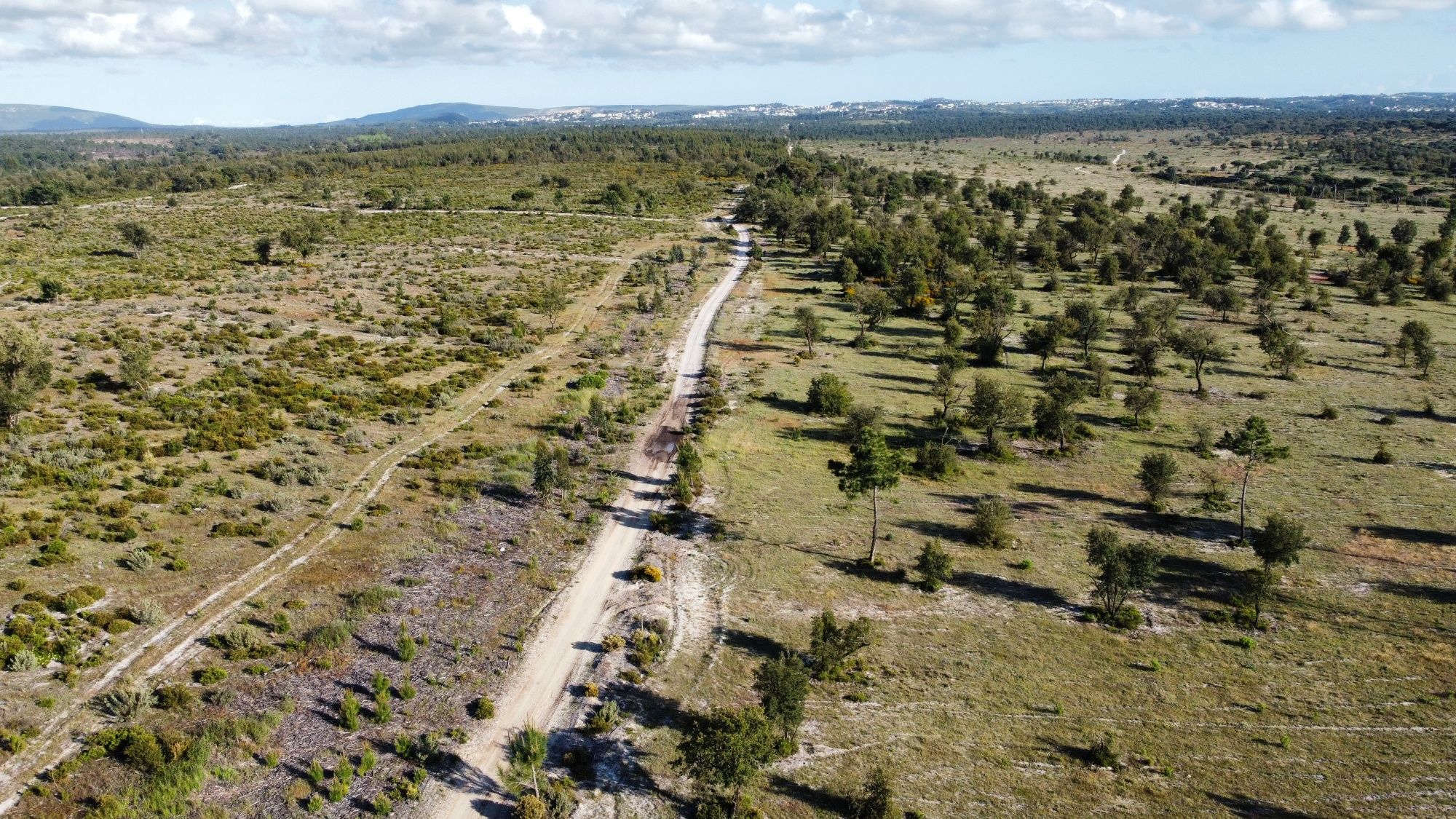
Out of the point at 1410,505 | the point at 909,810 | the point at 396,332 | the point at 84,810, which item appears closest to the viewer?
the point at 84,810

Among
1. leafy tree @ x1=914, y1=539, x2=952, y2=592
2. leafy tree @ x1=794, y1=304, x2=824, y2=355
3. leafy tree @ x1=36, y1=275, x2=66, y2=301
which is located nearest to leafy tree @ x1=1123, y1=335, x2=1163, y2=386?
leafy tree @ x1=794, y1=304, x2=824, y2=355

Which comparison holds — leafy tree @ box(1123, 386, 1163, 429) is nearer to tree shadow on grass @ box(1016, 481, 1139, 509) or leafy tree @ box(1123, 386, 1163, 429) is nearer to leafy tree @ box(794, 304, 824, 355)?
tree shadow on grass @ box(1016, 481, 1139, 509)

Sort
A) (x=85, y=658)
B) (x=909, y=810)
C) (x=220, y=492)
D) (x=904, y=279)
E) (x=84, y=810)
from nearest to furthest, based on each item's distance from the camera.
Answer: (x=84, y=810) → (x=909, y=810) → (x=85, y=658) → (x=220, y=492) → (x=904, y=279)

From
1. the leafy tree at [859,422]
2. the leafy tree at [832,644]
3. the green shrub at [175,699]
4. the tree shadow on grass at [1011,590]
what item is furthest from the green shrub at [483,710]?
the leafy tree at [859,422]

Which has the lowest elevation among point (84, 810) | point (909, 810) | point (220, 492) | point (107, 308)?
point (909, 810)

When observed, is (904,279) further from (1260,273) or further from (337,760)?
(337,760)

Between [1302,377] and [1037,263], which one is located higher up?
[1037,263]

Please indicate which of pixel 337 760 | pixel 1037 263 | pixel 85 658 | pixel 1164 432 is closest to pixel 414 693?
pixel 337 760

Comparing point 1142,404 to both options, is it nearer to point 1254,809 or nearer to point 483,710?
point 1254,809
